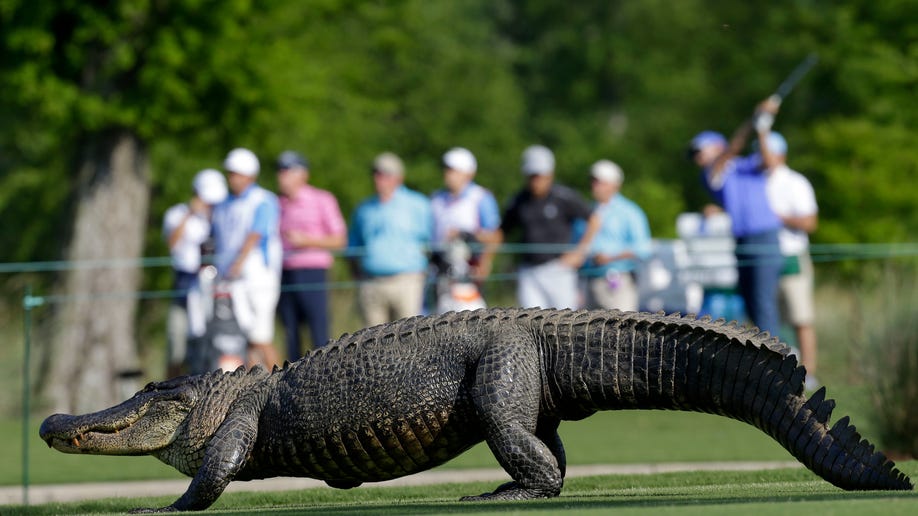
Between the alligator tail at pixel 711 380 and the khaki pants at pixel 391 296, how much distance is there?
21.8ft

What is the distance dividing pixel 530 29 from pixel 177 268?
51.0 m

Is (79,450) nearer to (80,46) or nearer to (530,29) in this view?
(80,46)

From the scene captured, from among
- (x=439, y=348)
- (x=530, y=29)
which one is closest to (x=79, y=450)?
(x=439, y=348)

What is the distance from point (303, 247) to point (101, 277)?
6267 millimetres

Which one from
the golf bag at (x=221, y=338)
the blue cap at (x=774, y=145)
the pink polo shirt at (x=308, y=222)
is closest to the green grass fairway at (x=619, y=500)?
the golf bag at (x=221, y=338)

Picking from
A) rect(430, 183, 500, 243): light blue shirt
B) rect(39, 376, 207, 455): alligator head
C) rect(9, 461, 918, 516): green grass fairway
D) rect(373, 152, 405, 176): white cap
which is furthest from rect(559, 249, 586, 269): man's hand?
rect(39, 376, 207, 455): alligator head

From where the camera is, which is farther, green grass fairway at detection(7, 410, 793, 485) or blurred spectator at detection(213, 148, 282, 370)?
blurred spectator at detection(213, 148, 282, 370)

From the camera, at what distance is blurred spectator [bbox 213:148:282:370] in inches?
525

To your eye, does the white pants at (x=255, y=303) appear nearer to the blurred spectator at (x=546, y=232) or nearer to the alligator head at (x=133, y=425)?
the blurred spectator at (x=546, y=232)

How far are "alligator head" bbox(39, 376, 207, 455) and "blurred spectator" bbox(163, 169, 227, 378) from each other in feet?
22.0

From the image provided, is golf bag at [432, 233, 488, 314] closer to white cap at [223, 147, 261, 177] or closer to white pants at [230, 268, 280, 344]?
white pants at [230, 268, 280, 344]

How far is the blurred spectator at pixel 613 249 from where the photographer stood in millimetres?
14711

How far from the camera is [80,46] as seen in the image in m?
19.3

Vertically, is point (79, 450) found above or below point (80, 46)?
below
